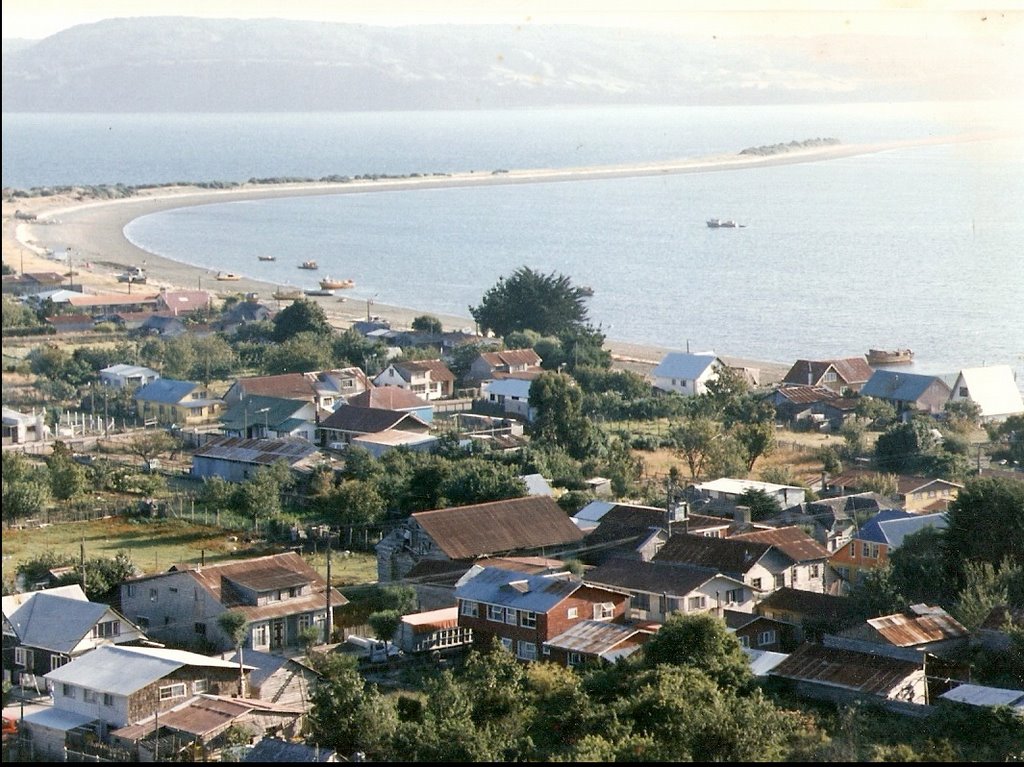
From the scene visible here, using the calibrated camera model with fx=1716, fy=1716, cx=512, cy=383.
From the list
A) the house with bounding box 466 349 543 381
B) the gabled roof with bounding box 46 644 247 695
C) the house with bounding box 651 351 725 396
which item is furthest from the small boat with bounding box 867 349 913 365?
the gabled roof with bounding box 46 644 247 695

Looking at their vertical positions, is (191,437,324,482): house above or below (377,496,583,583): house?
below

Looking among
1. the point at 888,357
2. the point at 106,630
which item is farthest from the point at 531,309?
the point at 106,630

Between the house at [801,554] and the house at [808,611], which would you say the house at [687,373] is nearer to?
the house at [801,554]

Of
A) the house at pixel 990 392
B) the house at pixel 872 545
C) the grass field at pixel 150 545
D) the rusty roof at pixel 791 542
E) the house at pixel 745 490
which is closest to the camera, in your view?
the rusty roof at pixel 791 542

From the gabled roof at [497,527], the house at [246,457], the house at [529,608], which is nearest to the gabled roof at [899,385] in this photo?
the house at [246,457]

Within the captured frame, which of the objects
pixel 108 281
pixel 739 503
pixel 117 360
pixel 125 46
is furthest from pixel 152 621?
pixel 108 281

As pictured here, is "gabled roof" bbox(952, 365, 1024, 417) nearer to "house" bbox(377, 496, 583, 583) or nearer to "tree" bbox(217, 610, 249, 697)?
"house" bbox(377, 496, 583, 583)

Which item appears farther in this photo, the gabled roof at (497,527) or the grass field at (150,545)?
the grass field at (150,545)
